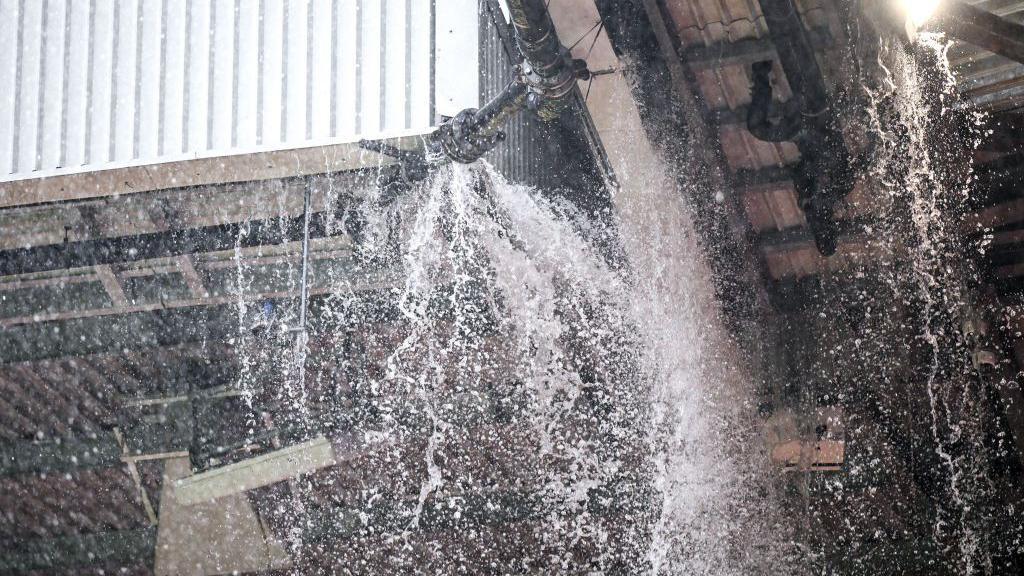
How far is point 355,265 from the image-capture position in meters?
7.24

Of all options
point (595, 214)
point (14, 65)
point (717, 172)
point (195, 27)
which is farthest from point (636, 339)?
point (14, 65)

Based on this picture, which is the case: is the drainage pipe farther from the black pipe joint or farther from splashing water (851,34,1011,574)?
splashing water (851,34,1011,574)

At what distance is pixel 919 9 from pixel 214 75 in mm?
5547

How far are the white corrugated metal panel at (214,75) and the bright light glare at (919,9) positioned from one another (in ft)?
11.4

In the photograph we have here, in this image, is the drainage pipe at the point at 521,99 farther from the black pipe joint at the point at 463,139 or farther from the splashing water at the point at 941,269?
the splashing water at the point at 941,269

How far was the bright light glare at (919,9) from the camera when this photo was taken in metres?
5.95

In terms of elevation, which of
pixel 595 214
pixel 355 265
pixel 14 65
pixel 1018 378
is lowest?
pixel 1018 378

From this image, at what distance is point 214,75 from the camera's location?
593 cm

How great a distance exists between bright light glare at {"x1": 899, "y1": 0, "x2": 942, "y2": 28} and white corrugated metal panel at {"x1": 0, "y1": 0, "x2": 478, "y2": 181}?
3.47 metres

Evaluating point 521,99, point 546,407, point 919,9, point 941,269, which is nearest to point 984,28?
point 919,9

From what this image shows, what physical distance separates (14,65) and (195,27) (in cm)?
160

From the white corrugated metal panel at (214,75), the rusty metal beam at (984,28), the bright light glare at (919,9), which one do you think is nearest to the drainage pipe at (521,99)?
the white corrugated metal panel at (214,75)

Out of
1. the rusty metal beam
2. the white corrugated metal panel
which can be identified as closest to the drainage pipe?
the white corrugated metal panel

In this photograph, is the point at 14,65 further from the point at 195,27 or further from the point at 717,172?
the point at 717,172
